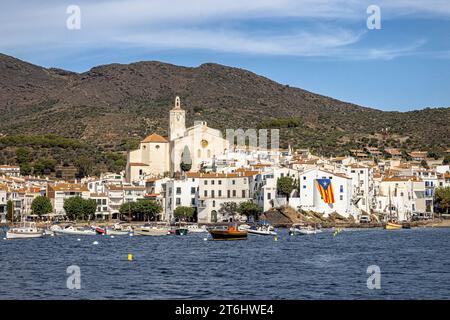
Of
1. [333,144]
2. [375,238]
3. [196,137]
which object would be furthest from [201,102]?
[375,238]

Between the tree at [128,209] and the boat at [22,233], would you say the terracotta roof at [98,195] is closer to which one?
the tree at [128,209]

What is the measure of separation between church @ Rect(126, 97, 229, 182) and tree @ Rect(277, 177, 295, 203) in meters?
18.9

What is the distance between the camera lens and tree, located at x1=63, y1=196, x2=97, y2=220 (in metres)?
92.2

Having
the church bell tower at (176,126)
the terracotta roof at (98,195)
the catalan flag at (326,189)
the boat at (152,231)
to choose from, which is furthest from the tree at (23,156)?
the boat at (152,231)

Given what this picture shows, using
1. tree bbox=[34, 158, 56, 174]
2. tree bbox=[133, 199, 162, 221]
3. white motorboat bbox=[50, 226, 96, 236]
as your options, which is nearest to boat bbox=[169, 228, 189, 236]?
white motorboat bbox=[50, 226, 96, 236]

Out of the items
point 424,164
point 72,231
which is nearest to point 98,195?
point 72,231

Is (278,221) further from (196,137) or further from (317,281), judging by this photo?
(317,281)

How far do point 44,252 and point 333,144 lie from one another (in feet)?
275

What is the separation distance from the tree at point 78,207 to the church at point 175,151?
574 inches

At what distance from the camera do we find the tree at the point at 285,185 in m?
86.6

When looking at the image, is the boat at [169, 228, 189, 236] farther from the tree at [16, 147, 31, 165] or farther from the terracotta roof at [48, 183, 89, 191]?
the tree at [16, 147, 31, 165]

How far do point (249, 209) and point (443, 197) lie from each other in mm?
24394

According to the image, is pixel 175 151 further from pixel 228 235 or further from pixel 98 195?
pixel 228 235

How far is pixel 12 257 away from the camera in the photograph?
49188 mm
